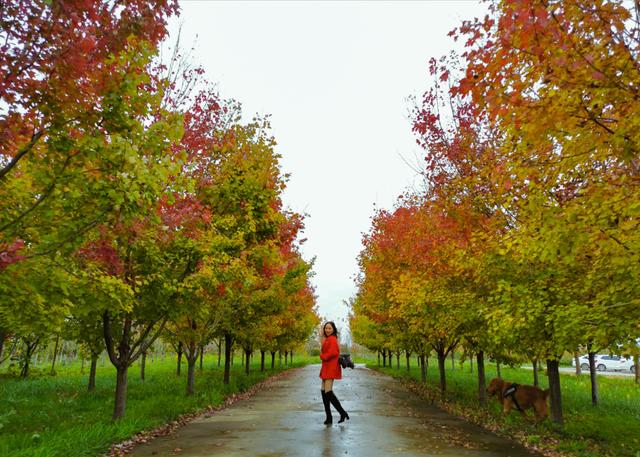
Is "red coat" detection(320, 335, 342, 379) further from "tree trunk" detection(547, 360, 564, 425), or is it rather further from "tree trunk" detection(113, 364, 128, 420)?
"tree trunk" detection(547, 360, 564, 425)

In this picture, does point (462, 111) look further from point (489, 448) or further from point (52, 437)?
point (52, 437)

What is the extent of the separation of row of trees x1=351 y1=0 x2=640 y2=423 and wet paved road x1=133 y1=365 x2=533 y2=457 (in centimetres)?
202

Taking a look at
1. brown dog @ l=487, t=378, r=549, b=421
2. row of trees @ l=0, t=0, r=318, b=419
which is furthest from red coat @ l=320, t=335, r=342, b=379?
brown dog @ l=487, t=378, r=549, b=421

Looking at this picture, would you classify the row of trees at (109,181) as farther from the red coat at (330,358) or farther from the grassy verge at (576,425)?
the grassy verge at (576,425)

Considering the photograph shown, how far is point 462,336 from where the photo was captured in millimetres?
11773

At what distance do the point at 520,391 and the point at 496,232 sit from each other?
3.80 m

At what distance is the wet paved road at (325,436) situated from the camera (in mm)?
7211

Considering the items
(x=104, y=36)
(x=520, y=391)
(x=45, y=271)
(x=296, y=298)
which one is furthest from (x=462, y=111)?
(x=296, y=298)

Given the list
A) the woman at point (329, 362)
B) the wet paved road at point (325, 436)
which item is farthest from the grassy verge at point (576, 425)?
the woman at point (329, 362)

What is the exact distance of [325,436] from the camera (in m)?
8.33

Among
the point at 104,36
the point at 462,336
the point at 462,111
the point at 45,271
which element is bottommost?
the point at 462,336

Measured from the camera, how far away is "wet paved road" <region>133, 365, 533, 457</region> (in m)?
7.21

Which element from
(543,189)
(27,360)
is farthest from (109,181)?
(27,360)

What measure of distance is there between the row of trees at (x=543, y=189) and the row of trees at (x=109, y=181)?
3612 mm
